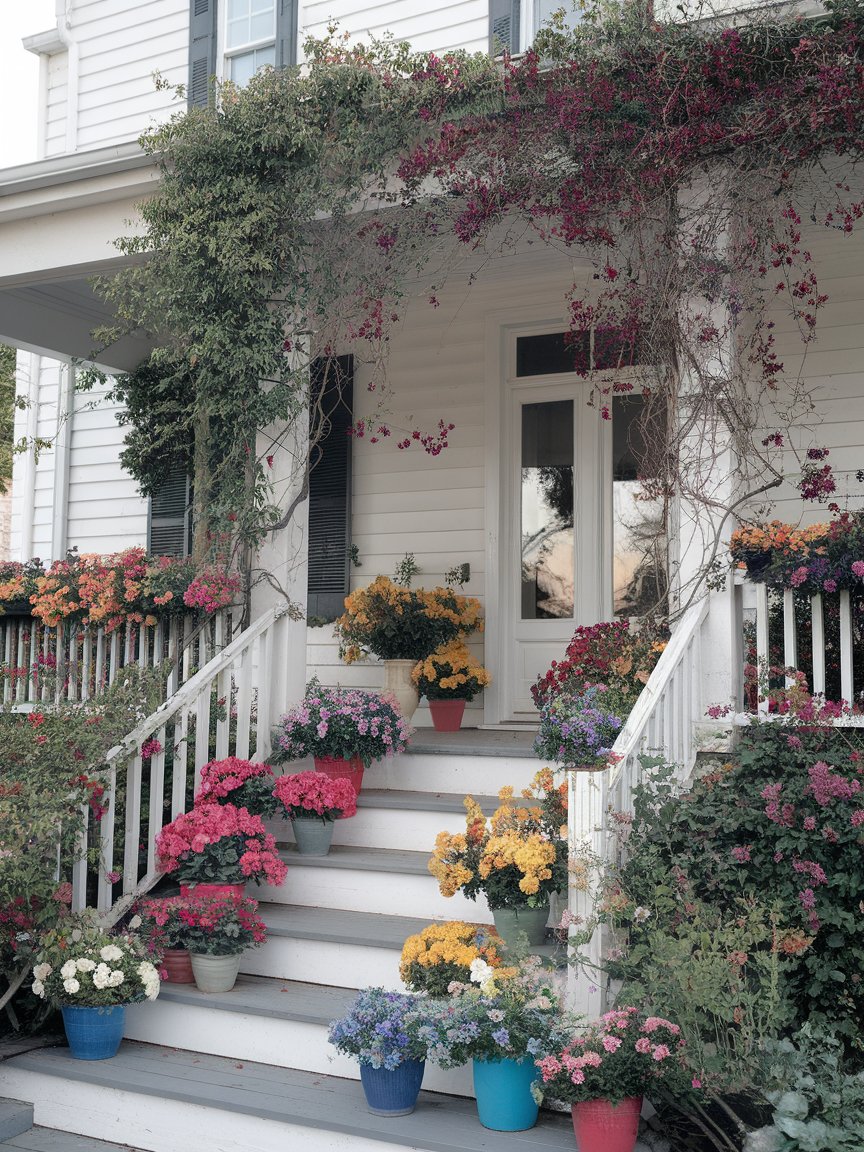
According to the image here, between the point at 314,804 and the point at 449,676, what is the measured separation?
1.83 meters

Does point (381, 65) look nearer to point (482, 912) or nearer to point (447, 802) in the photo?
point (447, 802)

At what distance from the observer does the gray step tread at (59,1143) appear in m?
3.62

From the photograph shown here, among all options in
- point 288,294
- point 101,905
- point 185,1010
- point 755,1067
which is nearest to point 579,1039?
point 755,1067

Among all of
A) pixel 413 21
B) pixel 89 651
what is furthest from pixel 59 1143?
pixel 413 21

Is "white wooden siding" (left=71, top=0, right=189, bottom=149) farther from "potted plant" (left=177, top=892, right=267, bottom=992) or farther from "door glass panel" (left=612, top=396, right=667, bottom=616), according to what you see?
"potted plant" (left=177, top=892, right=267, bottom=992)

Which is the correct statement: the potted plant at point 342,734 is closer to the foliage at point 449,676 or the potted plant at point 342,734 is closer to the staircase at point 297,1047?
the staircase at point 297,1047

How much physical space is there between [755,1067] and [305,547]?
3.27m

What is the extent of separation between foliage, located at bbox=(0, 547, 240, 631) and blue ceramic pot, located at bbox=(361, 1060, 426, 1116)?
248cm

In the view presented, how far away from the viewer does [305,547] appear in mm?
5574

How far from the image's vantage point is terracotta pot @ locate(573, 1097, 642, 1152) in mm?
3031

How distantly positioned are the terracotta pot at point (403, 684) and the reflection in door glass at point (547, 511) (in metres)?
0.87

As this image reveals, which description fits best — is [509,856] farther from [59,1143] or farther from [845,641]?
[59,1143]

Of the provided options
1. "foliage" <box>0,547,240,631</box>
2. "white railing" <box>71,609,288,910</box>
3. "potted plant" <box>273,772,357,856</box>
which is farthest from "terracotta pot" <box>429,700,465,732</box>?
"potted plant" <box>273,772,357,856</box>

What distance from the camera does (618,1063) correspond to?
9.99 feet
